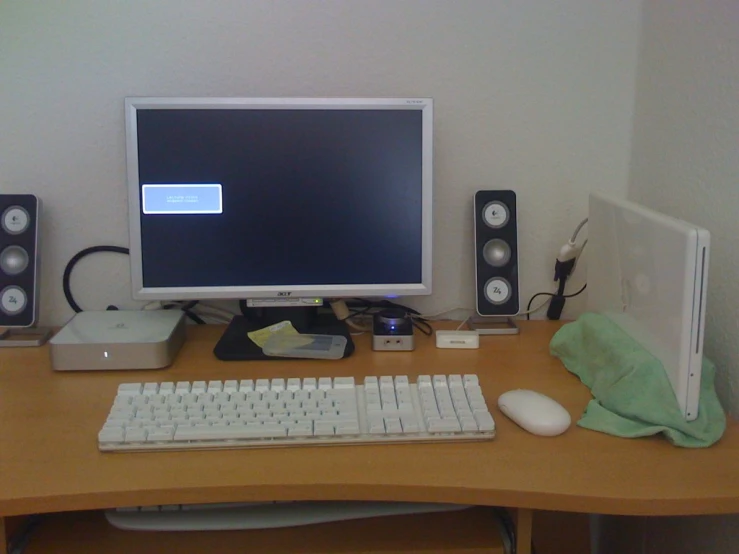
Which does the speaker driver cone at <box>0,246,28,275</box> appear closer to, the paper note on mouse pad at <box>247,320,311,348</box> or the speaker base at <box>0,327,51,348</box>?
the speaker base at <box>0,327,51,348</box>

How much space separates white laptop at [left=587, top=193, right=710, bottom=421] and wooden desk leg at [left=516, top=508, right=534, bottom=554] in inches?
10.6

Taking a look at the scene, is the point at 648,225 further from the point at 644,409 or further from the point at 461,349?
the point at 461,349

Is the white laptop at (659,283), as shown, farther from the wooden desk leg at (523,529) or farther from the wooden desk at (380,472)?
the wooden desk leg at (523,529)

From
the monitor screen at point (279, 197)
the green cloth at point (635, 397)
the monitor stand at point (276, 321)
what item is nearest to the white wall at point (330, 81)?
the monitor screen at point (279, 197)

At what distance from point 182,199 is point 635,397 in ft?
2.80

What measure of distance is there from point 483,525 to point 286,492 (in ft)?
1.08

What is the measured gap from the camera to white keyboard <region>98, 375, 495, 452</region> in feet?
3.20

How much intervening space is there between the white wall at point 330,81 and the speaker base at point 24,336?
0.07 metres

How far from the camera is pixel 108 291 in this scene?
4.88 ft

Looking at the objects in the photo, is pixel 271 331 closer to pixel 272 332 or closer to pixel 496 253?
pixel 272 332

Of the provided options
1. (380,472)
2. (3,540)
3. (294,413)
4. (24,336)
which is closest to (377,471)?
(380,472)

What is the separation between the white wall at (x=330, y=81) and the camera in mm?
1383

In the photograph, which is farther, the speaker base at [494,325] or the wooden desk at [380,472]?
the speaker base at [494,325]

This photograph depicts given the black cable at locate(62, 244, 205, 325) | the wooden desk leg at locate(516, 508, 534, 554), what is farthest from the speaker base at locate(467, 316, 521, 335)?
the black cable at locate(62, 244, 205, 325)
